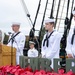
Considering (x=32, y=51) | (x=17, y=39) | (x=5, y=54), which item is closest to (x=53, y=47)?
(x=5, y=54)

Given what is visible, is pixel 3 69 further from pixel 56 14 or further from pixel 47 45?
pixel 56 14

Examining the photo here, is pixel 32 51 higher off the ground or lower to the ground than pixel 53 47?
lower

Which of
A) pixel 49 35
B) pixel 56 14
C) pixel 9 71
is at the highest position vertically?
pixel 56 14

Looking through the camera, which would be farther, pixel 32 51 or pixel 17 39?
pixel 32 51

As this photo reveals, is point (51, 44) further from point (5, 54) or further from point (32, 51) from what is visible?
point (32, 51)

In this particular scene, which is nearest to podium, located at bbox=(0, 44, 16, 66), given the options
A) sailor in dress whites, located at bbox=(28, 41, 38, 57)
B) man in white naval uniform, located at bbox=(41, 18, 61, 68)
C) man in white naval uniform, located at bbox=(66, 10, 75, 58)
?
man in white naval uniform, located at bbox=(41, 18, 61, 68)

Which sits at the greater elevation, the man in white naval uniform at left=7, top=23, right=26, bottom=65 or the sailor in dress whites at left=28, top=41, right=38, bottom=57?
the man in white naval uniform at left=7, top=23, right=26, bottom=65

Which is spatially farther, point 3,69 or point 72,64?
point 3,69

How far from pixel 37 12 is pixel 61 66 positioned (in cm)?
701

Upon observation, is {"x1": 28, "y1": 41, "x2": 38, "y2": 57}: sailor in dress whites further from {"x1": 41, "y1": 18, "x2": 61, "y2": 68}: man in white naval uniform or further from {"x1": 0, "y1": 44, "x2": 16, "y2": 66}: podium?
{"x1": 0, "y1": 44, "x2": 16, "y2": 66}: podium

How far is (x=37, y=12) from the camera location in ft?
37.0

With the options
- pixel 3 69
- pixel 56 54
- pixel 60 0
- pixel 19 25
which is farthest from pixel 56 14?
pixel 3 69

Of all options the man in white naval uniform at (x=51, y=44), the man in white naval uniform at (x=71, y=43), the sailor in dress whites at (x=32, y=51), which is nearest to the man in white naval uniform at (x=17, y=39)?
the man in white naval uniform at (x=51, y=44)

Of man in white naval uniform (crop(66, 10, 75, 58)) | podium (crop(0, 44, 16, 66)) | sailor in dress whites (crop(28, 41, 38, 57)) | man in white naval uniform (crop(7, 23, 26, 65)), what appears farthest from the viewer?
sailor in dress whites (crop(28, 41, 38, 57))
